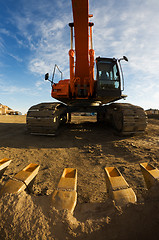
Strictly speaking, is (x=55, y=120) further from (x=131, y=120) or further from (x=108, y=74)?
(x=108, y=74)

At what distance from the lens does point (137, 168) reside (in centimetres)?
257

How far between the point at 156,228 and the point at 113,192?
35 centimetres

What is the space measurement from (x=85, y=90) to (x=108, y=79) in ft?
3.54

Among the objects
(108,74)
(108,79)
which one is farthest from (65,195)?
(108,74)

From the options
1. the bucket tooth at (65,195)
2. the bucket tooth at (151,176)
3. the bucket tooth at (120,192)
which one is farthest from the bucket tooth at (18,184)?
the bucket tooth at (151,176)

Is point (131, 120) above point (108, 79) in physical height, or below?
below

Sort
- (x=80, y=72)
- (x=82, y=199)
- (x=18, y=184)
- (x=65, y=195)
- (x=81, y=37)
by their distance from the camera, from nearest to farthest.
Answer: (x=65, y=195), (x=18, y=184), (x=82, y=199), (x=81, y=37), (x=80, y=72)

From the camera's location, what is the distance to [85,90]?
5289 millimetres

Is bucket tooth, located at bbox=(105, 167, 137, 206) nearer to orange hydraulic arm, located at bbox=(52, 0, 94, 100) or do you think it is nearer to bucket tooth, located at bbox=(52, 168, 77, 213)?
bucket tooth, located at bbox=(52, 168, 77, 213)

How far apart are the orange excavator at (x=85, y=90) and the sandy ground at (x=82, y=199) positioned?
83 centimetres

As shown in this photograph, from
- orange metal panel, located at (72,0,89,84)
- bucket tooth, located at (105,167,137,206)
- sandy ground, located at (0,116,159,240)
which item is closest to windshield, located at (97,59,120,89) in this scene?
orange metal panel, located at (72,0,89,84)

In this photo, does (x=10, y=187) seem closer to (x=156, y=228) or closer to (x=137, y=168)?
(x=156, y=228)

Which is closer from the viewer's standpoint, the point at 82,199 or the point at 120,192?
the point at 120,192

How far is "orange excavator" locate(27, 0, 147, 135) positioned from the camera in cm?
448
